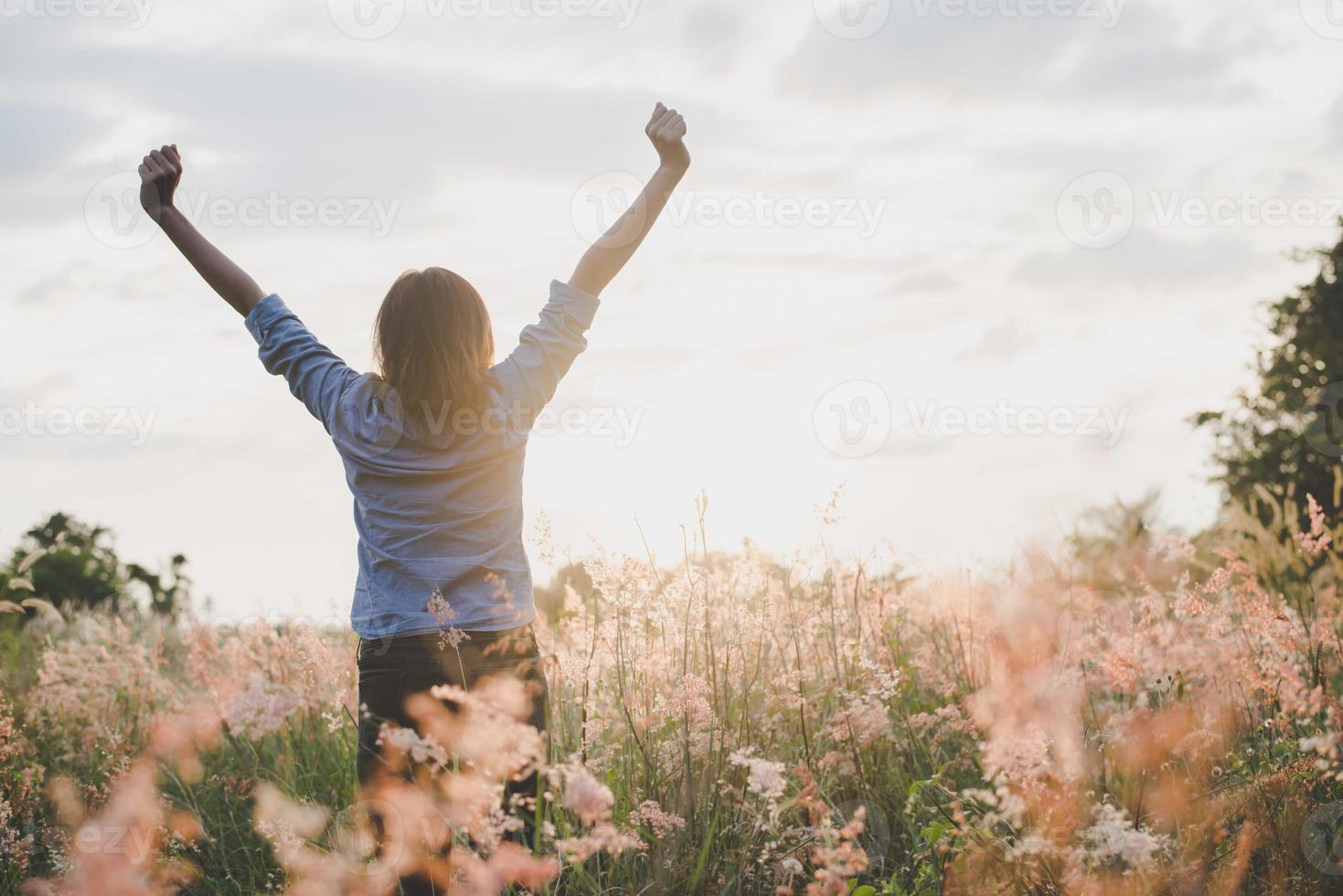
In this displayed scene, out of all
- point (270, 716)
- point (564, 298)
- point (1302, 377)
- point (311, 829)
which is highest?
point (1302, 377)

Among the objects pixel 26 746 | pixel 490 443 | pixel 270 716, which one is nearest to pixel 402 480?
pixel 490 443

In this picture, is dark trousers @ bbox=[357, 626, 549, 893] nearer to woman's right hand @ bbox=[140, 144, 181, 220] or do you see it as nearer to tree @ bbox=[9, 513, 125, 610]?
woman's right hand @ bbox=[140, 144, 181, 220]

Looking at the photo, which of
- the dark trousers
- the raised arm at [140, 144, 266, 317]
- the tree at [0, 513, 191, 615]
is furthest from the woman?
the tree at [0, 513, 191, 615]

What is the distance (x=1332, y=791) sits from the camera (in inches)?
116

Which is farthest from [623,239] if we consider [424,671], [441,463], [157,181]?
[157,181]

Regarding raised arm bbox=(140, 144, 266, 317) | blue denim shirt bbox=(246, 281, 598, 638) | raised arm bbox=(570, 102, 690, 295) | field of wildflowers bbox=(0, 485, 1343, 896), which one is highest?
raised arm bbox=(140, 144, 266, 317)

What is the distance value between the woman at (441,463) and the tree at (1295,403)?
53.3 feet

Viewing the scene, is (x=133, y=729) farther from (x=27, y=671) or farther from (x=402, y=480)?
(x=402, y=480)

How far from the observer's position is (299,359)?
3148 millimetres

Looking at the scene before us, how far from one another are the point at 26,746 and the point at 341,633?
2.11 metres

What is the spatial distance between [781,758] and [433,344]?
1.99 metres

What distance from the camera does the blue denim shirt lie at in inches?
112

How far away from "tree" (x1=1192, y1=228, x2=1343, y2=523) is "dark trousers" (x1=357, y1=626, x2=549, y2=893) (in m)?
16.4

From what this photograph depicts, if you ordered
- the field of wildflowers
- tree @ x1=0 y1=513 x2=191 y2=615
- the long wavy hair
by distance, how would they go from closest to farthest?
the field of wildflowers → the long wavy hair → tree @ x1=0 y1=513 x2=191 y2=615
